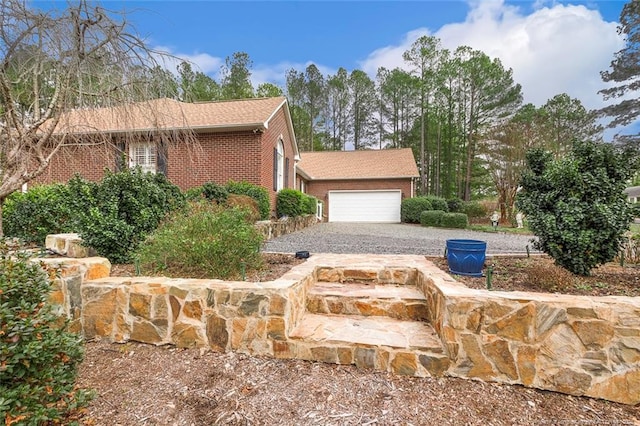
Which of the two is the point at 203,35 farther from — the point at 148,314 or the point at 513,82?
the point at 513,82

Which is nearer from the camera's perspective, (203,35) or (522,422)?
(522,422)

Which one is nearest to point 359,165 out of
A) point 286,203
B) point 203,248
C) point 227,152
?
point 286,203

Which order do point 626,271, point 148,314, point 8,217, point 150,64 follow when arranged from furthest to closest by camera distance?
1. point 8,217
2. point 626,271
3. point 150,64
4. point 148,314

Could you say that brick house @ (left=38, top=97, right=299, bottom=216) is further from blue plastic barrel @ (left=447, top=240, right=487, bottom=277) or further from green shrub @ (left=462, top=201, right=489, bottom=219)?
green shrub @ (left=462, top=201, right=489, bottom=219)

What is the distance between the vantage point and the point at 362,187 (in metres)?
18.1

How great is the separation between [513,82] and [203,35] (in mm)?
22354

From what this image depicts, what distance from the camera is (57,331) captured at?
5.53 ft

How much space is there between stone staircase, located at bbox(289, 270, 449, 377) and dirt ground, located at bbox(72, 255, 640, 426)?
98 millimetres

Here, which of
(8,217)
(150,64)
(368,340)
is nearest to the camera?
(368,340)

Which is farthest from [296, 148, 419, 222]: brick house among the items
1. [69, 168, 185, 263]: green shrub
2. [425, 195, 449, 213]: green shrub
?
[69, 168, 185, 263]: green shrub

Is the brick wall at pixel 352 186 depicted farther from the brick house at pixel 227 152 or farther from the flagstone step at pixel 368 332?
the flagstone step at pixel 368 332

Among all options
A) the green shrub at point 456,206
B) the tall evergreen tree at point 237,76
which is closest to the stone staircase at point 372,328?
the green shrub at point 456,206

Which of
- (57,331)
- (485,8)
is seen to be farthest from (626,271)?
(485,8)

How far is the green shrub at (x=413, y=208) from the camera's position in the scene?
15.9 m
